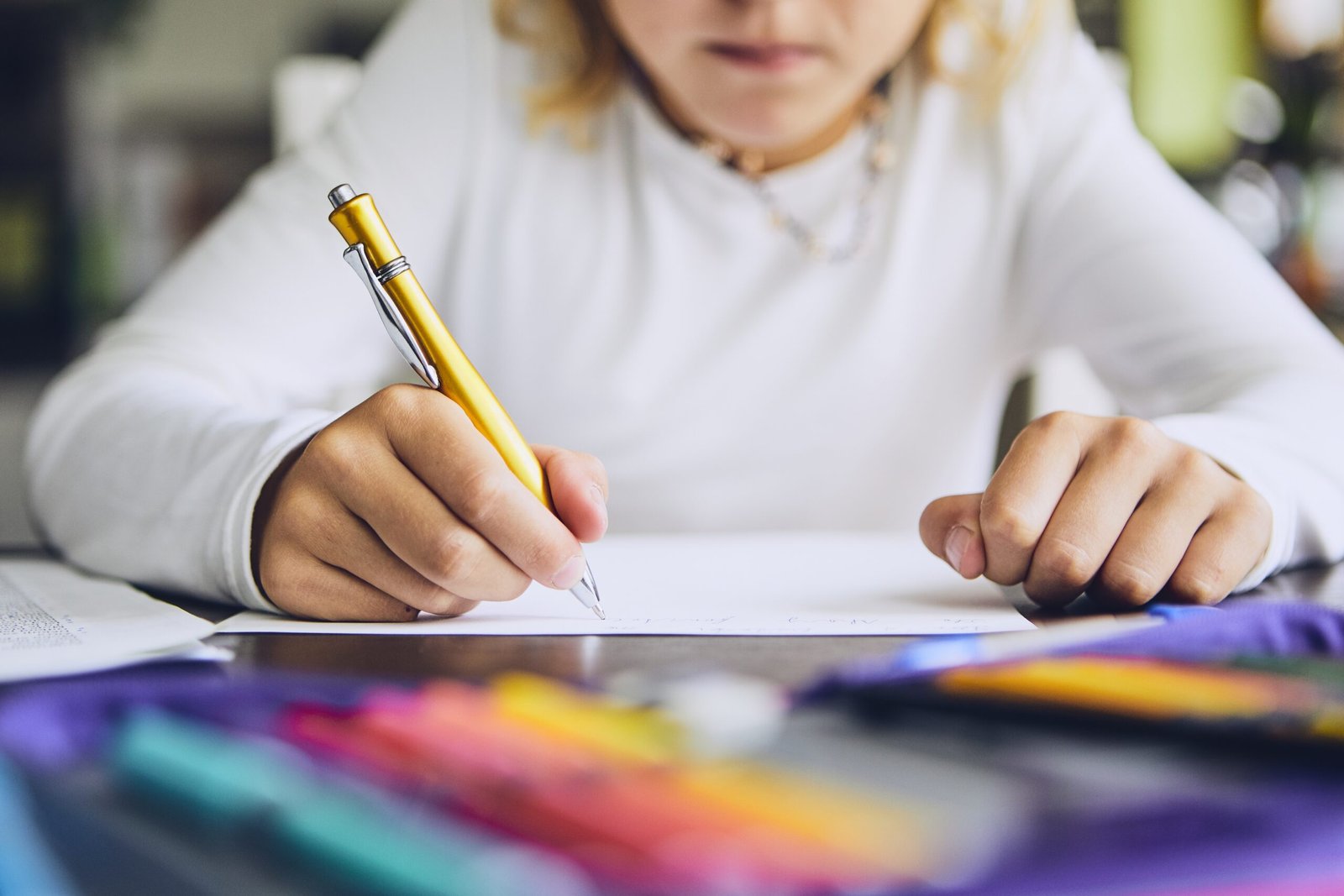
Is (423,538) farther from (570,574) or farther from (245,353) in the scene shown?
(245,353)

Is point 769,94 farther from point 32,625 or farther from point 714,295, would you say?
Result: point 32,625

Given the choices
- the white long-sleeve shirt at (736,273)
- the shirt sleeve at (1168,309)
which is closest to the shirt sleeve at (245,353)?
the white long-sleeve shirt at (736,273)

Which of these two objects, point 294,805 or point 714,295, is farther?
point 714,295

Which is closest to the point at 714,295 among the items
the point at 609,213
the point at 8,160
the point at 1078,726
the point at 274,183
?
the point at 609,213

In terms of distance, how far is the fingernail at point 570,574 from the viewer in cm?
39

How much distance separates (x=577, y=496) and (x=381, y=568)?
73 mm

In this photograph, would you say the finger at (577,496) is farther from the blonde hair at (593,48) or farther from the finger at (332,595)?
the blonde hair at (593,48)

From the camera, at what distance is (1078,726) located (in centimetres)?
25

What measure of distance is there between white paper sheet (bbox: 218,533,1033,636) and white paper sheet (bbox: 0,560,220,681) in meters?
0.03

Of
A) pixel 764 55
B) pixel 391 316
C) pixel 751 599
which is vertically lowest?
pixel 751 599

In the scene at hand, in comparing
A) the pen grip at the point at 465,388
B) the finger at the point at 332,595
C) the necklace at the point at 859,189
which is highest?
the necklace at the point at 859,189

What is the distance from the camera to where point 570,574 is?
1.30 ft

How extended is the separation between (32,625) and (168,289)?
0.32 meters

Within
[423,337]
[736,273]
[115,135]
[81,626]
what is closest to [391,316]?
[423,337]
